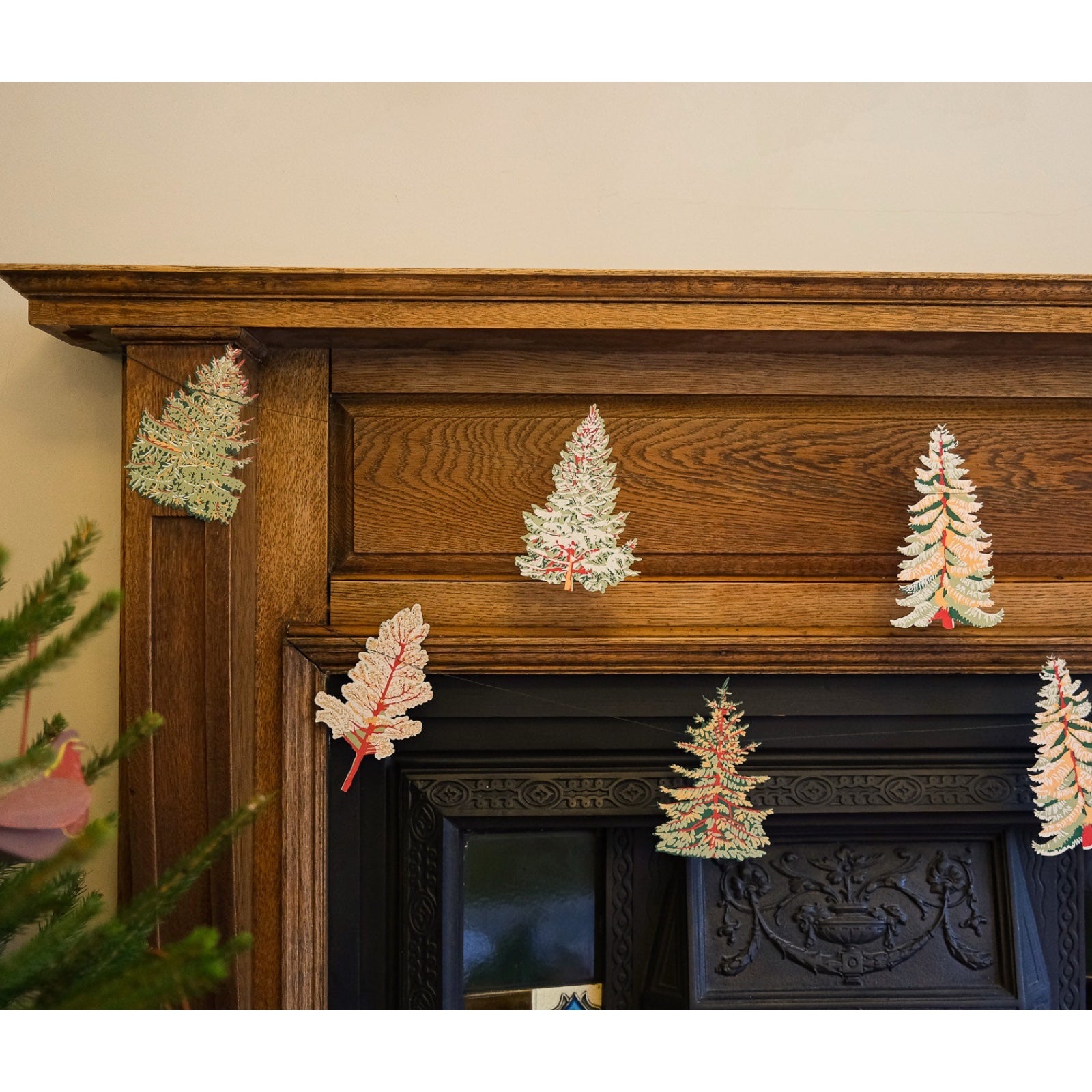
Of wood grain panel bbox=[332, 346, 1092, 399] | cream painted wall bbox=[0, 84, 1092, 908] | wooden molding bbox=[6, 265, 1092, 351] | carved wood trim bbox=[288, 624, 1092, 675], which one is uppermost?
cream painted wall bbox=[0, 84, 1092, 908]

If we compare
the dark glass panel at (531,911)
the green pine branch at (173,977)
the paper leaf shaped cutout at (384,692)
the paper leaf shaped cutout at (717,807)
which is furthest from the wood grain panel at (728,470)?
the green pine branch at (173,977)

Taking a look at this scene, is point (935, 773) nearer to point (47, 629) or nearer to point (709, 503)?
point (709, 503)

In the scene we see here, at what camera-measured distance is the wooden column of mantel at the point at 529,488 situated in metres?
1.04

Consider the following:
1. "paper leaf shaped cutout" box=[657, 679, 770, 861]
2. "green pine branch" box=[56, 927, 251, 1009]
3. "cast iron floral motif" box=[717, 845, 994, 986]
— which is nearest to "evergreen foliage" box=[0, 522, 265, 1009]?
"green pine branch" box=[56, 927, 251, 1009]

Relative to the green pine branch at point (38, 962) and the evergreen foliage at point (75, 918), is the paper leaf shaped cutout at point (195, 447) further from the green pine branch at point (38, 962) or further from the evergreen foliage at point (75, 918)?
the green pine branch at point (38, 962)

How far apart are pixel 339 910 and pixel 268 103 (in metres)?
1.10

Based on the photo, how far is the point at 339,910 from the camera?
45.6 inches

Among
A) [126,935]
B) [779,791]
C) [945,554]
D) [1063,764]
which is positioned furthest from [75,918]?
[1063,764]

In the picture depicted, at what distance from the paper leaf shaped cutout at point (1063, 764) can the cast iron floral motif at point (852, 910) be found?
0.15m

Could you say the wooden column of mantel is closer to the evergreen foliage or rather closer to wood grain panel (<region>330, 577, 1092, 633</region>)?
wood grain panel (<region>330, 577, 1092, 633</region>)

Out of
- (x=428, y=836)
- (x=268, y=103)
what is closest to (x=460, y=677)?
(x=428, y=836)

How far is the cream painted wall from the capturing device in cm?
115

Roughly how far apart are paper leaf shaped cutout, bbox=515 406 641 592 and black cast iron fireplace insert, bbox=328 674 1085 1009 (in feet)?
0.53

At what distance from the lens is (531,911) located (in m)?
1.25
